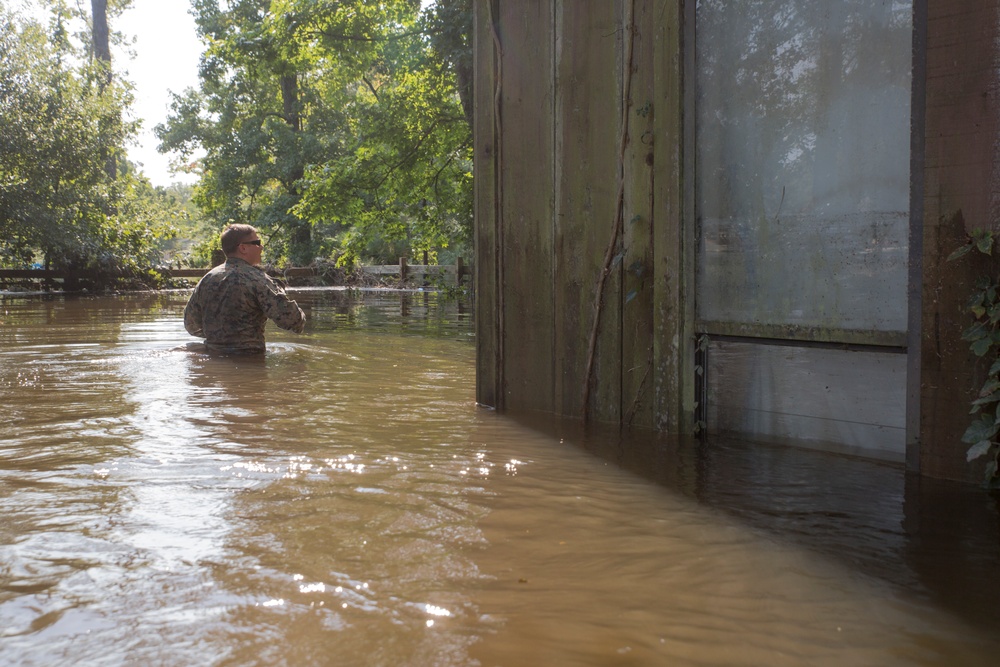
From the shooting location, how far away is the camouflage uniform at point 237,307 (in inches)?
346

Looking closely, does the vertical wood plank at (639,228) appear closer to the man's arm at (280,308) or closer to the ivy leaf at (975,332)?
the ivy leaf at (975,332)

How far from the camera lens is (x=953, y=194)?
3.99 metres

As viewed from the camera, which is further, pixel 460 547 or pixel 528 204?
pixel 528 204

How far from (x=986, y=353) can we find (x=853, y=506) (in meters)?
0.90

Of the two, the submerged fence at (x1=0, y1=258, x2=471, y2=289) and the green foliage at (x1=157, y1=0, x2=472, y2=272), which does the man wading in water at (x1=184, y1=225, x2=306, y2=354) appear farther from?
the submerged fence at (x1=0, y1=258, x2=471, y2=289)

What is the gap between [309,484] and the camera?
4.07 m

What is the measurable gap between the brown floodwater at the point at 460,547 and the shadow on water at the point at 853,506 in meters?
0.02

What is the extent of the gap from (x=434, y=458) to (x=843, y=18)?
10.4 ft

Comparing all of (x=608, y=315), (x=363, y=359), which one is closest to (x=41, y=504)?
(x=608, y=315)

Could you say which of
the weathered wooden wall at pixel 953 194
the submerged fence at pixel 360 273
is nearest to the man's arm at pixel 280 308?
the weathered wooden wall at pixel 953 194

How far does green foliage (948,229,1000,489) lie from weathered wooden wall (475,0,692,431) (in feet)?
5.77

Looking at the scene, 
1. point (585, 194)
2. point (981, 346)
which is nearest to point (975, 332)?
point (981, 346)

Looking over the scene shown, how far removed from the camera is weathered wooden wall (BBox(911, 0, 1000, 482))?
387cm

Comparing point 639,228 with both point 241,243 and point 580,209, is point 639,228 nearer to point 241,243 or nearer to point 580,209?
point 580,209
